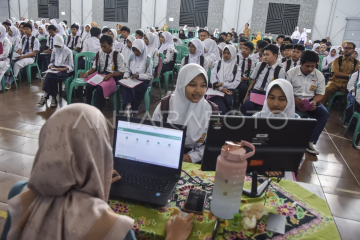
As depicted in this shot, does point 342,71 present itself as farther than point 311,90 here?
Yes

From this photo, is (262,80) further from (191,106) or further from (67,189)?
(67,189)

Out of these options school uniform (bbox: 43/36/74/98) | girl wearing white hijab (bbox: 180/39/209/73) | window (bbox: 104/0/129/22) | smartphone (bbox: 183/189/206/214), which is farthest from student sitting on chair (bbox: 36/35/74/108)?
window (bbox: 104/0/129/22)

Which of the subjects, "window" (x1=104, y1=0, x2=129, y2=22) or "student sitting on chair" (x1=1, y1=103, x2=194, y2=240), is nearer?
"student sitting on chair" (x1=1, y1=103, x2=194, y2=240)

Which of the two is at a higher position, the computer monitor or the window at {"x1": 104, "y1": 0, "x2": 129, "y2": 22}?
the window at {"x1": 104, "y1": 0, "x2": 129, "y2": 22}

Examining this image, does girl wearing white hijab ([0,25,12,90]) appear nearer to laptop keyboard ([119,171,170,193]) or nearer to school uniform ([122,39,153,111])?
school uniform ([122,39,153,111])

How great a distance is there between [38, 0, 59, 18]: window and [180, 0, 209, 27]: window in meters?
7.41

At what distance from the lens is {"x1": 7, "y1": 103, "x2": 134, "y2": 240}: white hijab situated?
70 centimetres

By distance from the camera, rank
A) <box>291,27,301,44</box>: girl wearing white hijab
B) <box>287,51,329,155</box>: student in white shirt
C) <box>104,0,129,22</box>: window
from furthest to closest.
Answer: <box>104,0,129,22</box>: window → <box>291,27,301,44</box>: girl wearing white hijab → <box>287,51,329,155</box>: student in white shirt

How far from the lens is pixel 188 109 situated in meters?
1.88

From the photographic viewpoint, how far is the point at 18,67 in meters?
5.47

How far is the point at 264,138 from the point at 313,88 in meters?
2.56

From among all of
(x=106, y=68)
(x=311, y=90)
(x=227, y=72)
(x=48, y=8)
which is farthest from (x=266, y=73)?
(x=48, y=8)

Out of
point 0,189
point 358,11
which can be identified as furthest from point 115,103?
point 358,11

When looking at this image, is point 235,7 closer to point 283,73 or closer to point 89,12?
point 89,12
